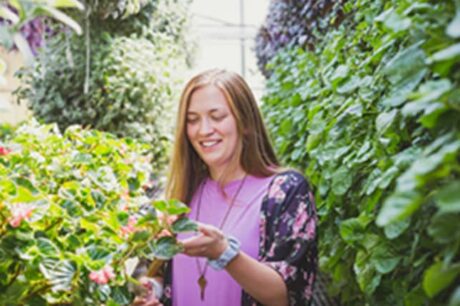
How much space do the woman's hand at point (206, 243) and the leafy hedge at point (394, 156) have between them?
33cm

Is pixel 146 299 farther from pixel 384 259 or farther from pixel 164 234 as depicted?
pixel 384 259

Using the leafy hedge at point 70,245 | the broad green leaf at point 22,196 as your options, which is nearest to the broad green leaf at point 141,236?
the leafy hedge at point 70,245

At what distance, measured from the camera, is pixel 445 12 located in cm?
95

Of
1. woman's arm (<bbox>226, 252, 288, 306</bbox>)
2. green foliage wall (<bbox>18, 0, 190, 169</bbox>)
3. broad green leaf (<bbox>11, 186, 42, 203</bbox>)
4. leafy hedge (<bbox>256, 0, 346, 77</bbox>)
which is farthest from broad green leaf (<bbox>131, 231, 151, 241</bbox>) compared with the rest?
green foliage wall (<bbox>18, 0, 190, 169</bbox>)

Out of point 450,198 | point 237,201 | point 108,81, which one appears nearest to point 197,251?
point 237,201

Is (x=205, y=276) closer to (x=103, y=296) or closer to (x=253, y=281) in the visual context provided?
(x=253, y=281)

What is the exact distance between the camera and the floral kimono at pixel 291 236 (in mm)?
1595

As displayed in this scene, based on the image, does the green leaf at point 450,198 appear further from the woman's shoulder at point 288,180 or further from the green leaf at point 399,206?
the woman's shoulder at point 288,180

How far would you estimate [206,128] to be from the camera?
1729 mm

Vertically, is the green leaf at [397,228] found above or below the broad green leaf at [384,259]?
above

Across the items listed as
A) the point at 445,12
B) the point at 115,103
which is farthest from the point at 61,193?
the point at 115,103

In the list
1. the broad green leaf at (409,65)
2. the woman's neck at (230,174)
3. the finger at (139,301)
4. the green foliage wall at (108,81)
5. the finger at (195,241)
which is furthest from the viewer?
the green foliage wall at (108,81)

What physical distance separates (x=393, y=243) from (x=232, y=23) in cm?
1041

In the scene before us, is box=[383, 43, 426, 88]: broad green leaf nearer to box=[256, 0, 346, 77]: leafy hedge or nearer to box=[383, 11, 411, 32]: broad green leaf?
box=[383, 11, 411, 32]: broad green leaf
